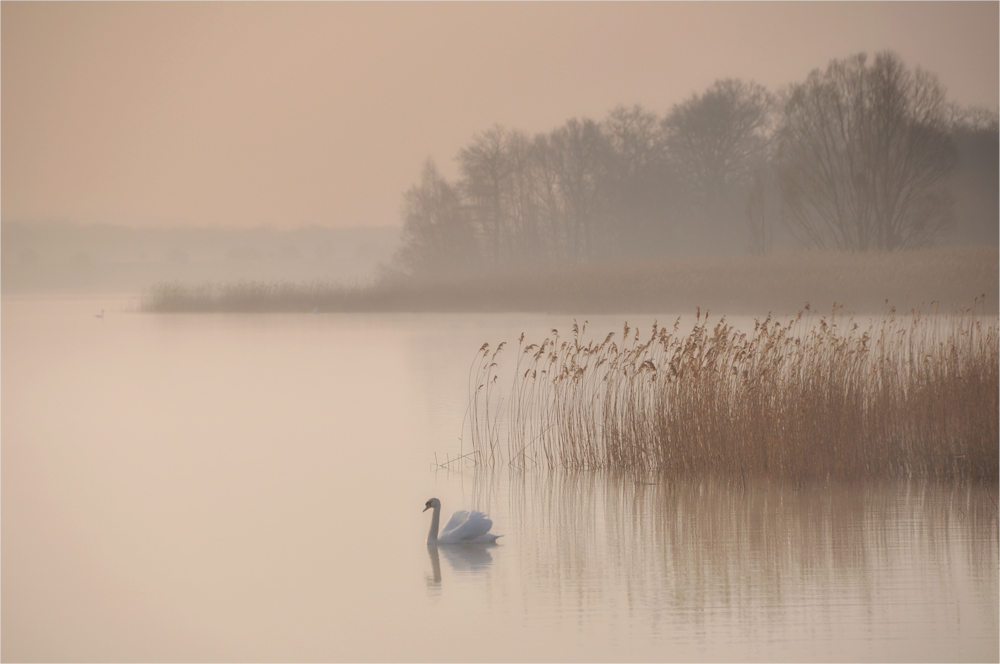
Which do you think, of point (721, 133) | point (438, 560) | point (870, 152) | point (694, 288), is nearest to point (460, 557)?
point (438, 560)

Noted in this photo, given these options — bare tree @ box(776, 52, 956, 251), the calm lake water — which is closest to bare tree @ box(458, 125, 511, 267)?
bare tree @ box(776, 52, 956, 251)

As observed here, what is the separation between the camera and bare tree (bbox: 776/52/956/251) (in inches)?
1070

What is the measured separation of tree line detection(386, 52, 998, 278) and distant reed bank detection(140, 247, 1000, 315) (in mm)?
3488

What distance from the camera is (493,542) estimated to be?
19.2 ft

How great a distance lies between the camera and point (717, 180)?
35.7 metres

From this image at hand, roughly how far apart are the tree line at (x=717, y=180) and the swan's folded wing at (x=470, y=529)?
79.8 feet

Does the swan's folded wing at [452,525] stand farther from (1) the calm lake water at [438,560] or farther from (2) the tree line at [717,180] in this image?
(2) the tree line at [717,180]

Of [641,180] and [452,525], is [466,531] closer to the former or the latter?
[452,525]

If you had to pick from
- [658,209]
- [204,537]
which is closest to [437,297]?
[658,209]

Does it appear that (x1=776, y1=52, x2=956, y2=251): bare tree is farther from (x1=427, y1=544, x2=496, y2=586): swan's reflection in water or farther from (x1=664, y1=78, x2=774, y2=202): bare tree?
(x1=427, y1=544, x2=496, y2=586): swan's reflection in water

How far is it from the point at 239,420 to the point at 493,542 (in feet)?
19.8

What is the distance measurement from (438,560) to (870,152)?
25.1 metres

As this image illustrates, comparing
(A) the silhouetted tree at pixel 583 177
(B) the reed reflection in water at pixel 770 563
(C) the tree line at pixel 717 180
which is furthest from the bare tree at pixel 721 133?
(B) the reed reflection in water at pixel 770 563

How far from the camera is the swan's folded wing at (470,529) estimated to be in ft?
18.9
